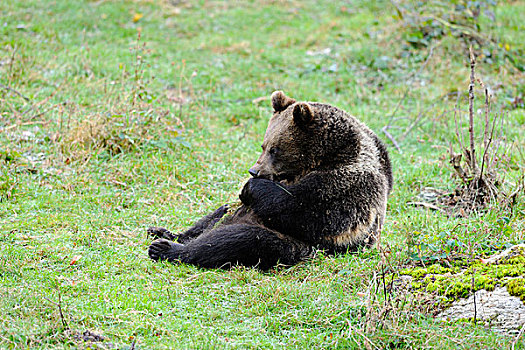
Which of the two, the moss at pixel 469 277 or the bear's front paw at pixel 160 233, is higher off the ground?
the moss at pixel 469 277

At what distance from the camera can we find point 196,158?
8.45 meters

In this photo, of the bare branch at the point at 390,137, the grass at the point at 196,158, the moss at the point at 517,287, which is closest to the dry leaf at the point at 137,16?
the grass at the point at 196,158

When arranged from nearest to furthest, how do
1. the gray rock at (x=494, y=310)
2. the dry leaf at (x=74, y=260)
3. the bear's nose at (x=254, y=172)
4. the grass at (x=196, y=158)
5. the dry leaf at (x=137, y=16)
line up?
the gray rock at (x=494, y=310) → the grass at (x=196, y=158) → the dry leaf at (x=74, y=260) → the bear's nose at (x=254, y=172) → the dry leaf at (x=137, y=16)

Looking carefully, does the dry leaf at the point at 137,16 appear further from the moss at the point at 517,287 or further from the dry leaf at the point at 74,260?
the moss at the point at 517,287

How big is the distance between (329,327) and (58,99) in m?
7.27

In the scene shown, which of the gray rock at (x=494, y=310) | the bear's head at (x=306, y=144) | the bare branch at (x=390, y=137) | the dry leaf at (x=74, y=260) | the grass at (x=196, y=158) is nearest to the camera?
the gray rock at (x=494, y=310)

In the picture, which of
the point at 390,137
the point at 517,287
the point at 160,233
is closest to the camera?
the point at 517,287

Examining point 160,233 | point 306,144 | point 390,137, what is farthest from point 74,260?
point 390,137

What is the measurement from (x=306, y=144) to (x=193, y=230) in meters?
1.55

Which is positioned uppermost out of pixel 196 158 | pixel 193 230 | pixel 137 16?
pixel 137 16

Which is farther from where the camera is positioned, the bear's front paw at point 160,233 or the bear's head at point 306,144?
the bear's front paw at point 160,233

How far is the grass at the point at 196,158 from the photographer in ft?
13.3

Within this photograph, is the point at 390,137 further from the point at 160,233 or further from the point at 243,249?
the point at 243,249

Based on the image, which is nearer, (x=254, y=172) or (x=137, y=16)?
(x=254, y=172)
